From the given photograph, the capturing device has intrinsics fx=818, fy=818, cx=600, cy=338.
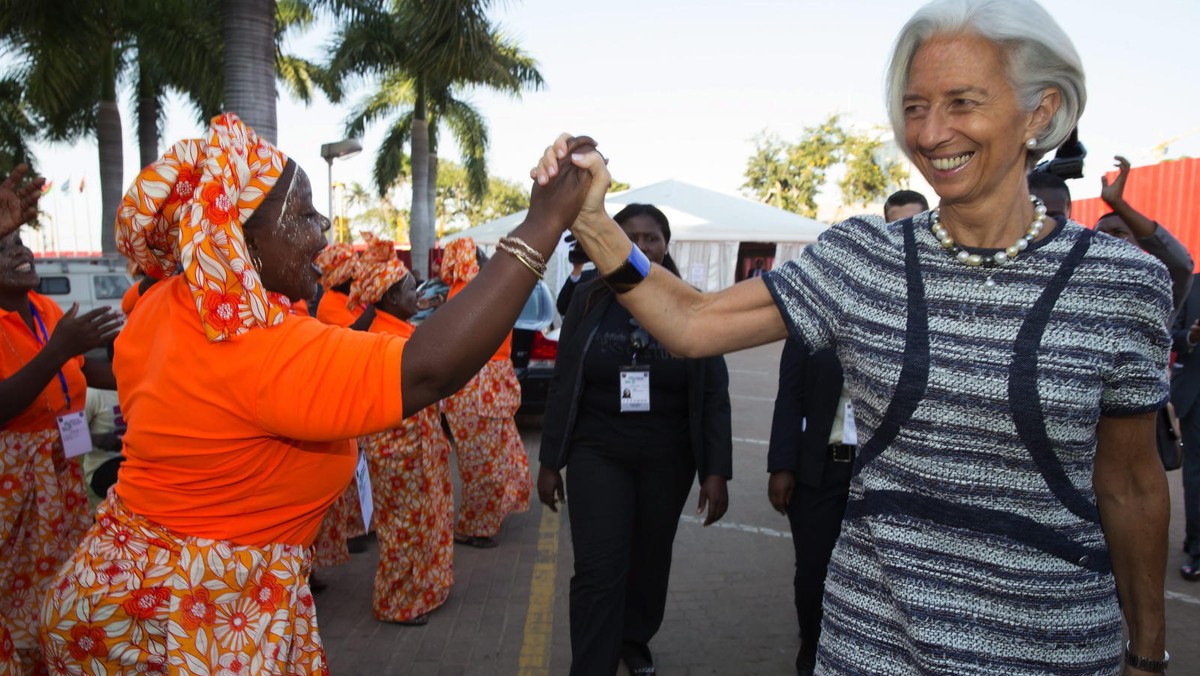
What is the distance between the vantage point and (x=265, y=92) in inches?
350

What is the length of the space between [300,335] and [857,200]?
38103 millimetres

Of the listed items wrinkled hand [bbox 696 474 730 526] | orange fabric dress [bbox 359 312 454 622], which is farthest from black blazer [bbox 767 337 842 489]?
orange fabric dress [bbox 359 312 454 622]

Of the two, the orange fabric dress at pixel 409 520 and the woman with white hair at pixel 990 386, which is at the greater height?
the woman with white hair at pixel 990 386

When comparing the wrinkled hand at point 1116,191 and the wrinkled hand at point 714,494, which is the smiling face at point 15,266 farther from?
the wrinkled hand at point 1116,191

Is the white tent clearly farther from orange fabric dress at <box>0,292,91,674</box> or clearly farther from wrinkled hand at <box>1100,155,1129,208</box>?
orange fabric dress at <box>0,292,91,674</box>

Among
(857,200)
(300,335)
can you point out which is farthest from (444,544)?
(857,200)

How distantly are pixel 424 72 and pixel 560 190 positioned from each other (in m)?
11.0

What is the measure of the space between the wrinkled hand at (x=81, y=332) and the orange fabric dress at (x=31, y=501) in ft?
1.17

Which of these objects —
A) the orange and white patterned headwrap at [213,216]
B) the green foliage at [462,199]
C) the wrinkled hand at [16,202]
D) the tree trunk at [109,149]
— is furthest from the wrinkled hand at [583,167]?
the green foliage at [462,199]

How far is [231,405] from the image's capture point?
1719 mm

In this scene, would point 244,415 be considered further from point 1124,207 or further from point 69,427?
point 1124,207

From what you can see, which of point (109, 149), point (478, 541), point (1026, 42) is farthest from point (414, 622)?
point (109, 149)

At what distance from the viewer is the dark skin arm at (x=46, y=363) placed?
300 cm

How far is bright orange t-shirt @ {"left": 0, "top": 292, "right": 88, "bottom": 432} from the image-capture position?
3.49 meters
